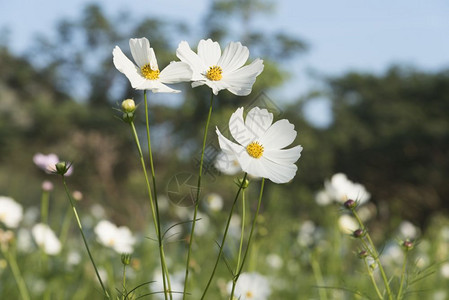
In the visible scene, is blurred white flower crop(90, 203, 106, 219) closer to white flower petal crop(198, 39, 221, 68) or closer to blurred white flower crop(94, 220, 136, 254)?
blurred white flower crop(94, 220, 136, 254)

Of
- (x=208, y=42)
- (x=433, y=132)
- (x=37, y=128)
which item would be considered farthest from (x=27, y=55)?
(x=208, y=42)

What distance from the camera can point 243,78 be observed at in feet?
1.66

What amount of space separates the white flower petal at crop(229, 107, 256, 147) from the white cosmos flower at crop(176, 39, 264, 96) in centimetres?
3

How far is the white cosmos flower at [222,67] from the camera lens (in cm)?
49

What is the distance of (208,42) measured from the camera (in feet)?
1.77

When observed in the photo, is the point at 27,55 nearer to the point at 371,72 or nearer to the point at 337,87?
the point at 337,87

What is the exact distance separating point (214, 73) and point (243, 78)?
32mm

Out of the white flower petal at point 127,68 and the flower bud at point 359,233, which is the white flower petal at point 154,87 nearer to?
the white flower petal at point 127,68

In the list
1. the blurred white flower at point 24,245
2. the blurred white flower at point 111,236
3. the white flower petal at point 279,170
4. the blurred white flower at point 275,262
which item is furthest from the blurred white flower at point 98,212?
the white flower petal at point 279,170

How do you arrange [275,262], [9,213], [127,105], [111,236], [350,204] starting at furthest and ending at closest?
[275,262] → [9,213] → [111,236] → [350,204] → [127,105]

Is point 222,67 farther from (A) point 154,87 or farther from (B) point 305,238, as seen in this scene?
(B) point 305,238

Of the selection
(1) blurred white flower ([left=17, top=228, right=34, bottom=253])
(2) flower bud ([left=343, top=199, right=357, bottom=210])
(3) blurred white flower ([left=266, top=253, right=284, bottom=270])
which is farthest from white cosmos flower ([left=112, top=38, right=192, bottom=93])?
(3) blurred white flower ([left=266, top=253, right=284, bottom=270])

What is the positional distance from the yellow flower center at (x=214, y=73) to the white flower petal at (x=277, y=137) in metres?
0.08

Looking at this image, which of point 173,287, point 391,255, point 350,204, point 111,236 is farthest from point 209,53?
point 391,255
